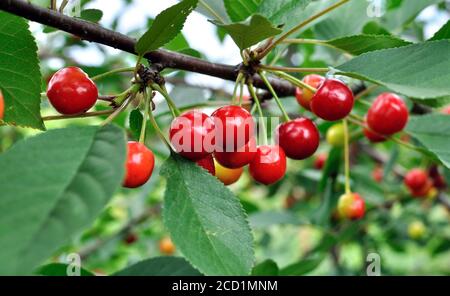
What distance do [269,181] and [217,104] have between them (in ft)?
2.79

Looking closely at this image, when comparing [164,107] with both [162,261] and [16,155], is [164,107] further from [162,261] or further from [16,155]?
[16,155]

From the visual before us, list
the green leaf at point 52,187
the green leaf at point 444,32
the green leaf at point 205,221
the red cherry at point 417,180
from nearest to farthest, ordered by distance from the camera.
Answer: the green leaf at point 52,187, the green leaf at point 205,221, the green leaf at point 444,32, the red cherry at point 417,180

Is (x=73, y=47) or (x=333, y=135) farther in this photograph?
(x=73, y=47)

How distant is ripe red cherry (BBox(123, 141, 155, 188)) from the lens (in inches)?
48.2

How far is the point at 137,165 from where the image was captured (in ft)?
4.04

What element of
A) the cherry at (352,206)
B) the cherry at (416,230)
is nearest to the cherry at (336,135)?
the cherry at (352,206)

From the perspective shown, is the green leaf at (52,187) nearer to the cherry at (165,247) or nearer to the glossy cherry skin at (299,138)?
the glossy cherry skin at (299,138)

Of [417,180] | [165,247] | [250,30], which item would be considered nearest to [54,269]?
[250,30]

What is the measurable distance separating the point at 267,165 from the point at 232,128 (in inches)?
9.2

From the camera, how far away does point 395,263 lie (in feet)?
25.0

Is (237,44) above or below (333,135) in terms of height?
below

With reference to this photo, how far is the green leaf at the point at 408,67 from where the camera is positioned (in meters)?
1.37

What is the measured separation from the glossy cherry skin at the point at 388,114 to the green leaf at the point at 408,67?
0.45m

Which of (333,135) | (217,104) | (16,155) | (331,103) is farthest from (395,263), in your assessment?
(16,155)
